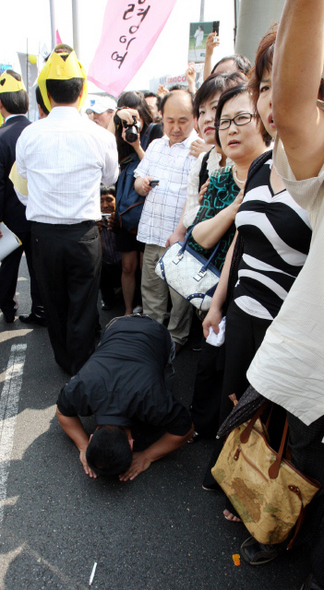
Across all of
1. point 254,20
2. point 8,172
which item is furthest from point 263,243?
point 254,20

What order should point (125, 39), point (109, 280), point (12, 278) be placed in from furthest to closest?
point (109, 280) < point (12, 278) < point (125, 39)

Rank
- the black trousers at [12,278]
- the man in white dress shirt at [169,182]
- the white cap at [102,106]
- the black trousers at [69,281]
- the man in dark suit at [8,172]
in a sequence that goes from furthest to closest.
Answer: the white cap at [102,106] < the black trousers at [12,278] < the man in dark suit at [8,172] < the man in white dress shirt at [169,182] < the black trousers at [69,281]

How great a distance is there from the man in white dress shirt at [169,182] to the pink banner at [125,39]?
2.54ft

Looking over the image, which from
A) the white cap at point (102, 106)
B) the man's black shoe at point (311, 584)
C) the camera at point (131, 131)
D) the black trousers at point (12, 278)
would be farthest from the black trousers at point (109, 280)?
the man's black shoe at point (311, 584)

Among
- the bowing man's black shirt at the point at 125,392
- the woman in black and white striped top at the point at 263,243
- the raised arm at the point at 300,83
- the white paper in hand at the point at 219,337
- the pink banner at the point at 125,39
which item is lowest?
the bowing man's black shirt at the point at 125,392

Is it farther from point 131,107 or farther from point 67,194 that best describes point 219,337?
point 131,107

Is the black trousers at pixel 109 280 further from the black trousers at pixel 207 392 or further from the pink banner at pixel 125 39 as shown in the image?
the black trousers at pixel 207 392

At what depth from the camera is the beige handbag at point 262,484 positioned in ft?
4.29

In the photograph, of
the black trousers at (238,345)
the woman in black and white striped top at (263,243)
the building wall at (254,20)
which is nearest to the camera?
the woman in black and white striped top at (263,243)

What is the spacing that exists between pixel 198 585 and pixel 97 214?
204 cm

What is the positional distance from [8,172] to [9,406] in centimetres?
179

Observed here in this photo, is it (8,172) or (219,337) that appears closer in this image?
(219,337)

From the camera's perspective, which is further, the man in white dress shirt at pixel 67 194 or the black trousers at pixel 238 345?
the man in white dress shirt at pixel 67 194

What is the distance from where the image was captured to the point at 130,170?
3.16 meters
